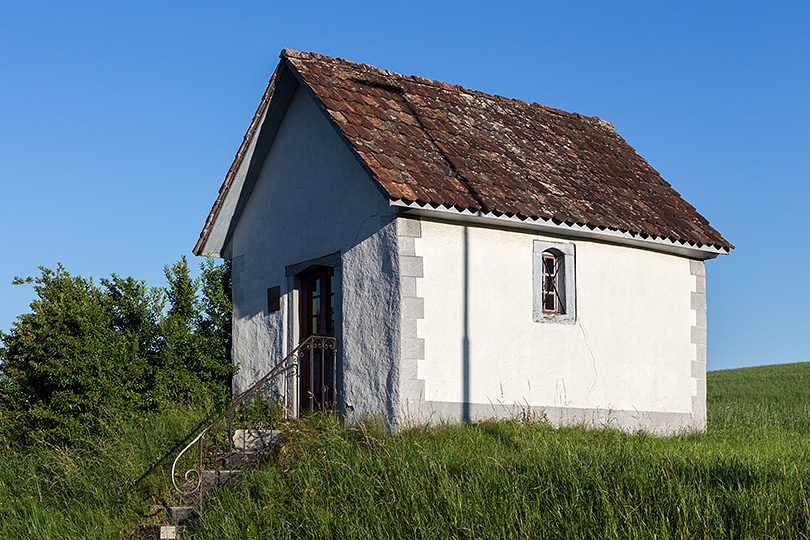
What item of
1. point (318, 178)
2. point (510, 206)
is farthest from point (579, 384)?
point (318, 178)

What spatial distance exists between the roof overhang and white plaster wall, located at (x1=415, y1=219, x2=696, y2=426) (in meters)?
0.13

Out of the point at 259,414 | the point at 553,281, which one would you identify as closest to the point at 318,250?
the point at 259,414

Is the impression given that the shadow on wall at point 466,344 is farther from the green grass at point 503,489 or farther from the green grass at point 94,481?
the green grass at point 94,481

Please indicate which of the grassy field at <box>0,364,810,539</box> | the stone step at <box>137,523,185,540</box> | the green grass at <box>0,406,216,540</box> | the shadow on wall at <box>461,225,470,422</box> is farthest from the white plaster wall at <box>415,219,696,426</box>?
the green grass at <box>0,406,216,540</box>

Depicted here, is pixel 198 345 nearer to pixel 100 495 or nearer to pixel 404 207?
pixel 100 495

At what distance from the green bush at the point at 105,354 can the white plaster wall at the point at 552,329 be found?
446 cm

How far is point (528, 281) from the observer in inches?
460

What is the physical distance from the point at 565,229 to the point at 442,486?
488 centimetres

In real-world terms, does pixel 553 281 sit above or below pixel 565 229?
below

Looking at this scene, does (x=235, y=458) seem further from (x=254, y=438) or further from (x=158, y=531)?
(x=158, y=531)

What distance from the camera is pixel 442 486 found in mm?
7766

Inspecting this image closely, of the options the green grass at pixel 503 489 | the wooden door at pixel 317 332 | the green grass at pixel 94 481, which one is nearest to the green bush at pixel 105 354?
the green grass at pixel 94 481

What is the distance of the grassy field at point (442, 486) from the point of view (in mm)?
6723

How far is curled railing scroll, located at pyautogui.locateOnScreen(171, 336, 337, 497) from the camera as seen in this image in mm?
10352
